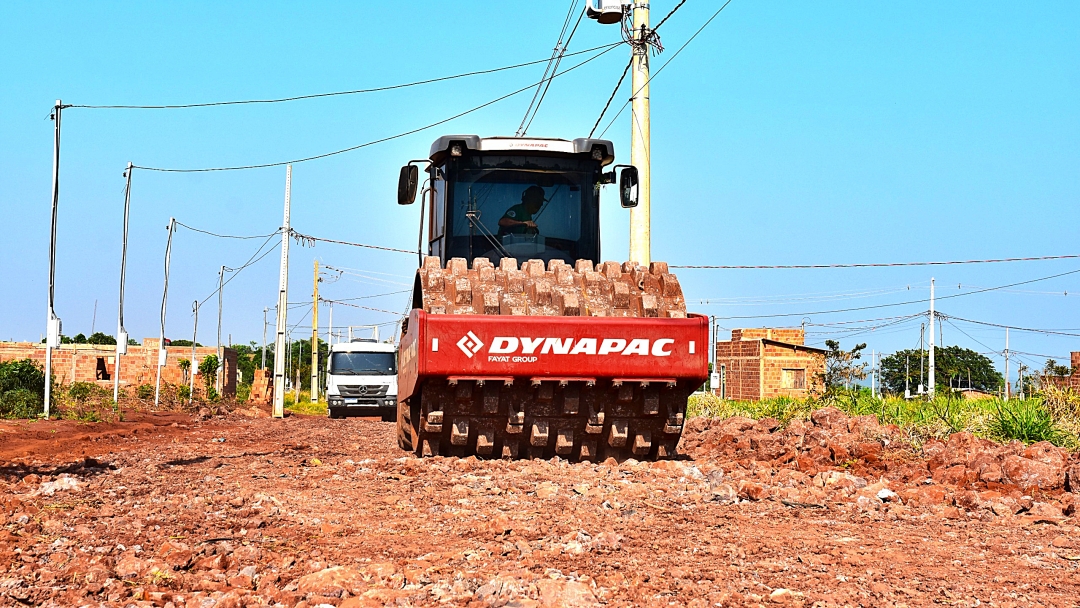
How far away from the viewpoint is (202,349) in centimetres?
5003

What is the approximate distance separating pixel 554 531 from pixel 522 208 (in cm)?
517

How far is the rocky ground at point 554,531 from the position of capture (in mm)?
4676

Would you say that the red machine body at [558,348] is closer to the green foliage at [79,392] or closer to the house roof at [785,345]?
the green foliage at [79,392]

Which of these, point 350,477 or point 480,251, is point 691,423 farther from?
point 350,477

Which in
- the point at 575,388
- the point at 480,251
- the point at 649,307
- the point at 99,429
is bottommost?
the point at 99,429

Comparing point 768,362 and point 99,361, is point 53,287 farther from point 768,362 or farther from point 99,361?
point 768,362

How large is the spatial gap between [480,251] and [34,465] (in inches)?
218

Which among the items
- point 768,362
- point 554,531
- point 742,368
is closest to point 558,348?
point 554,531

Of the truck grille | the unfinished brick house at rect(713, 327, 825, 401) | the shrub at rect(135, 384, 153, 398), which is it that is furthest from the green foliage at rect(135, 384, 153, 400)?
the unfinished brick house at rect(713, 327, 825, 401)

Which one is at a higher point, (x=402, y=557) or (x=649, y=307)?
(x=649, y=307)

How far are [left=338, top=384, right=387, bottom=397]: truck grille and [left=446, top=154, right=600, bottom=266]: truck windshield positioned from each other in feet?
59.5

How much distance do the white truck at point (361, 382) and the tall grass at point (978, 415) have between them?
44.3ft

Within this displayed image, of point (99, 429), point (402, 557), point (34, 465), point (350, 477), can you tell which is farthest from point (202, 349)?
point (402, 557)

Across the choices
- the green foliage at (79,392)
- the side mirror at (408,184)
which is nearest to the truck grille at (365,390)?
the green foliage at (79,392)
